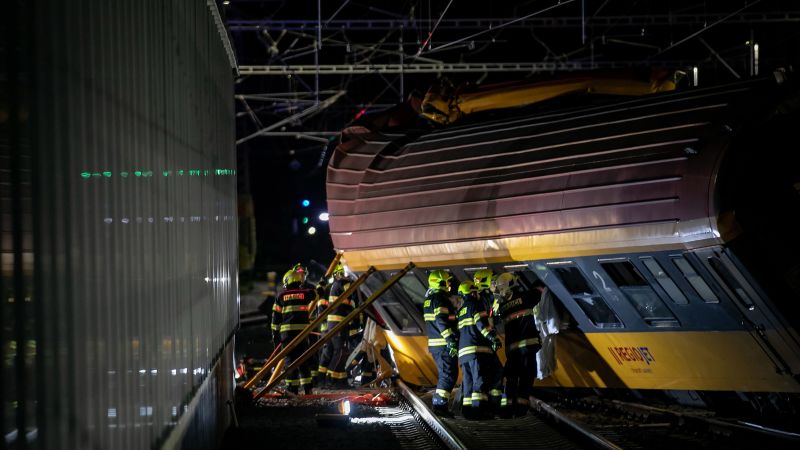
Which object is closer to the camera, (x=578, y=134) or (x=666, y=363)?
(x=666, y=363)

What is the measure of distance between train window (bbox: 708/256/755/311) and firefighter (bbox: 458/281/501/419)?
3.02 metres

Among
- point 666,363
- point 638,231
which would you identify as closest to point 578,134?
point 638,231

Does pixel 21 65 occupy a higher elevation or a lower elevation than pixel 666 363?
higher

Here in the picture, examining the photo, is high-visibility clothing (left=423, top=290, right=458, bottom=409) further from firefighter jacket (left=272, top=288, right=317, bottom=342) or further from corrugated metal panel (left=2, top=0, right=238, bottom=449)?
corrugated metal panel (left=2, top=0, right=238, bottom=449)

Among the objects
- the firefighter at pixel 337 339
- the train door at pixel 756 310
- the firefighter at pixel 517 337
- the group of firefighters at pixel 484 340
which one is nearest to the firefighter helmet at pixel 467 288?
the group of firefighters at pixel 484 340

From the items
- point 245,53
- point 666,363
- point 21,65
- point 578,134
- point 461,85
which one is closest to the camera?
point 21,65

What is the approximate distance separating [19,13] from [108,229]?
4.07 ft

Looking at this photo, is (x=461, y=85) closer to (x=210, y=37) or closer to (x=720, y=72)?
(x=210, y=37)

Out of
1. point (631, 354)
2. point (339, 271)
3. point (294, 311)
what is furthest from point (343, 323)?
point (631, 354)

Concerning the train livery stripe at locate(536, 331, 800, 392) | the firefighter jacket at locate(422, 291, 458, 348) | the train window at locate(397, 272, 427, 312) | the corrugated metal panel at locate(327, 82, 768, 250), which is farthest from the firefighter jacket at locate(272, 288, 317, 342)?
the train livery stripe at locate(536, 331, 800, 392)

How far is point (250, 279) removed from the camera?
35.6 m

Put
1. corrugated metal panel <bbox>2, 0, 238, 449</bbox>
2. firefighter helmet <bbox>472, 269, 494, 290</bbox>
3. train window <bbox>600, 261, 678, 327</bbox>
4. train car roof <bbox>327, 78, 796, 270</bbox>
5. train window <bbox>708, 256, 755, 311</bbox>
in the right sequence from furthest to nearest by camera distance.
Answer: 1. firefighter helmet <bbox>472, 269, 494, 290</bbox>
2. train window <bbox>600, 261, 678, 327</bbox>
3. train car roof <bbox>327, 78, 796, 270</bbox>
4. train window <bbox>708, 256, 755, 311</bbox>
5. corrugated metal panel <bbox>2, 0, 238, 449</bbox>

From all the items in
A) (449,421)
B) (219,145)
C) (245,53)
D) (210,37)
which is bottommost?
(449,421)

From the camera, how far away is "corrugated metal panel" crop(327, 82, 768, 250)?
920 centimetres
